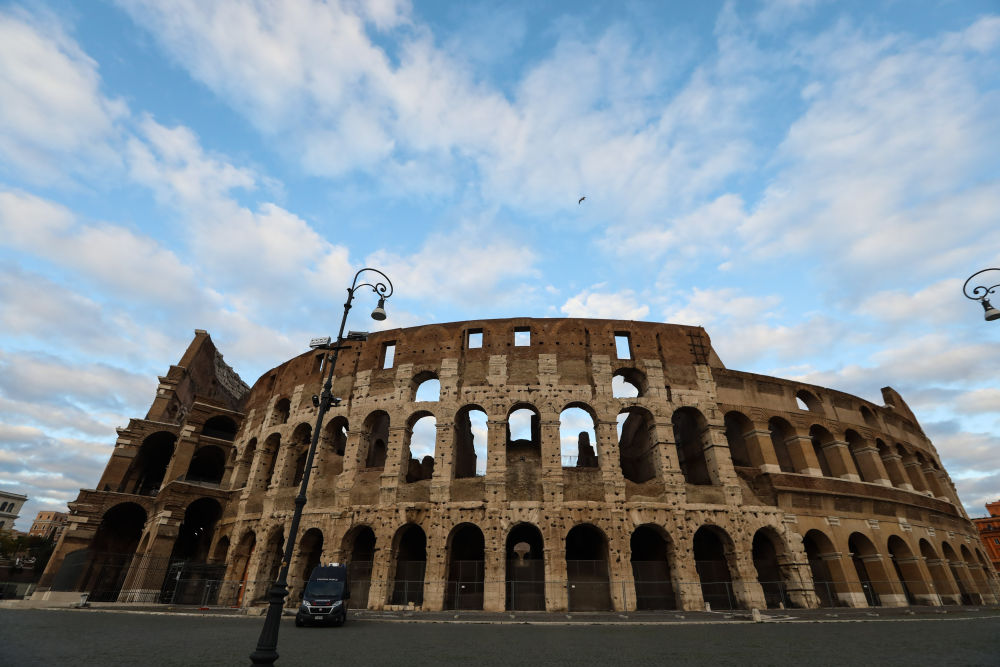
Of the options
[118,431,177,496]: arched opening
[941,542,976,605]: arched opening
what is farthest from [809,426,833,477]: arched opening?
[118,431,177,496]: arched opening

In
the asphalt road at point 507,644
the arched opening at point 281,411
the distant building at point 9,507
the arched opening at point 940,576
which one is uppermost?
the distant building at point 9,507

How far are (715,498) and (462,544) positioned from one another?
12078 mm

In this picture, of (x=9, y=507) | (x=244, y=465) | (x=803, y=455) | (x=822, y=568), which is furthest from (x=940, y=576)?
(x=9, y=507)

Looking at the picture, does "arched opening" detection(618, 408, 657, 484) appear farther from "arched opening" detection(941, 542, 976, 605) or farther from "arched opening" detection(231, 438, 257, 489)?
"arched opening" detection(231, 438, 257, 489)

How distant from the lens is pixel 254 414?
29109mm

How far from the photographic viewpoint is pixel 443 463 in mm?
20578

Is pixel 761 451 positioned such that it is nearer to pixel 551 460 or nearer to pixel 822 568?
pixel 822 568

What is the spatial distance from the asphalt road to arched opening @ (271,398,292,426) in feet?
43.5

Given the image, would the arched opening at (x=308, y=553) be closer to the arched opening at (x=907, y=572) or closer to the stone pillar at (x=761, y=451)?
the stone pillar at (x=761, y=451)

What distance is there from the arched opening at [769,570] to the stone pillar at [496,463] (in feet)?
38.6

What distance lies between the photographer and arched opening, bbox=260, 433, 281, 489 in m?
25.8

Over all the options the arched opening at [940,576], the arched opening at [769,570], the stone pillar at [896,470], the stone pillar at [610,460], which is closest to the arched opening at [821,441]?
the stone pillar at [896,470]

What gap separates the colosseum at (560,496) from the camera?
19188mm

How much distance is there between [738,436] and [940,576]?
487 inches
